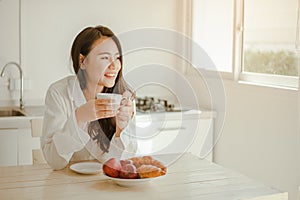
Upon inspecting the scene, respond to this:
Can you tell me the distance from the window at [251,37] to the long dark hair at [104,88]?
1.20 m

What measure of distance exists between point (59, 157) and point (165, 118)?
1389mm

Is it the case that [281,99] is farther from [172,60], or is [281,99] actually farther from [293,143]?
[172,60]

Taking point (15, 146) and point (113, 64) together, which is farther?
point (15, 146)

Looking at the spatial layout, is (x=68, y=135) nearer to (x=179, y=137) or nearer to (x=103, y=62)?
(x=103, y=62)

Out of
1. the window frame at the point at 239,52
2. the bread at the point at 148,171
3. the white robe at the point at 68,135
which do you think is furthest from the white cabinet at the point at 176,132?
the bread at the point at 148,171

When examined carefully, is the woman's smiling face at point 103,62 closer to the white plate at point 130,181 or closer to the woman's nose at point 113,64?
the woman's nose at point 113,64

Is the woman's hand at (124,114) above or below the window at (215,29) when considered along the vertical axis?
below

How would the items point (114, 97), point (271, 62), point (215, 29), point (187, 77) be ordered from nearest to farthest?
point (114, 97) → point (271, 62) → point (215, 29) → point (187, 77)

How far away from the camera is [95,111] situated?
1.83 meters

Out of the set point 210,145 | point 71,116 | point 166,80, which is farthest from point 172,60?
point 71,116

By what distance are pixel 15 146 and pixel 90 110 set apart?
47.3 inches

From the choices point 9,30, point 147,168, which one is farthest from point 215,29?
point 147,168

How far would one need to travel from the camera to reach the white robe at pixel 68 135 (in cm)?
188

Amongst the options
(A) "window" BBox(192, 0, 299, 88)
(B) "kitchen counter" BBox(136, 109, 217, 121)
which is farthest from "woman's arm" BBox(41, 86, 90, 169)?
(A) "window" BBox(192, 0, 299, 88)
